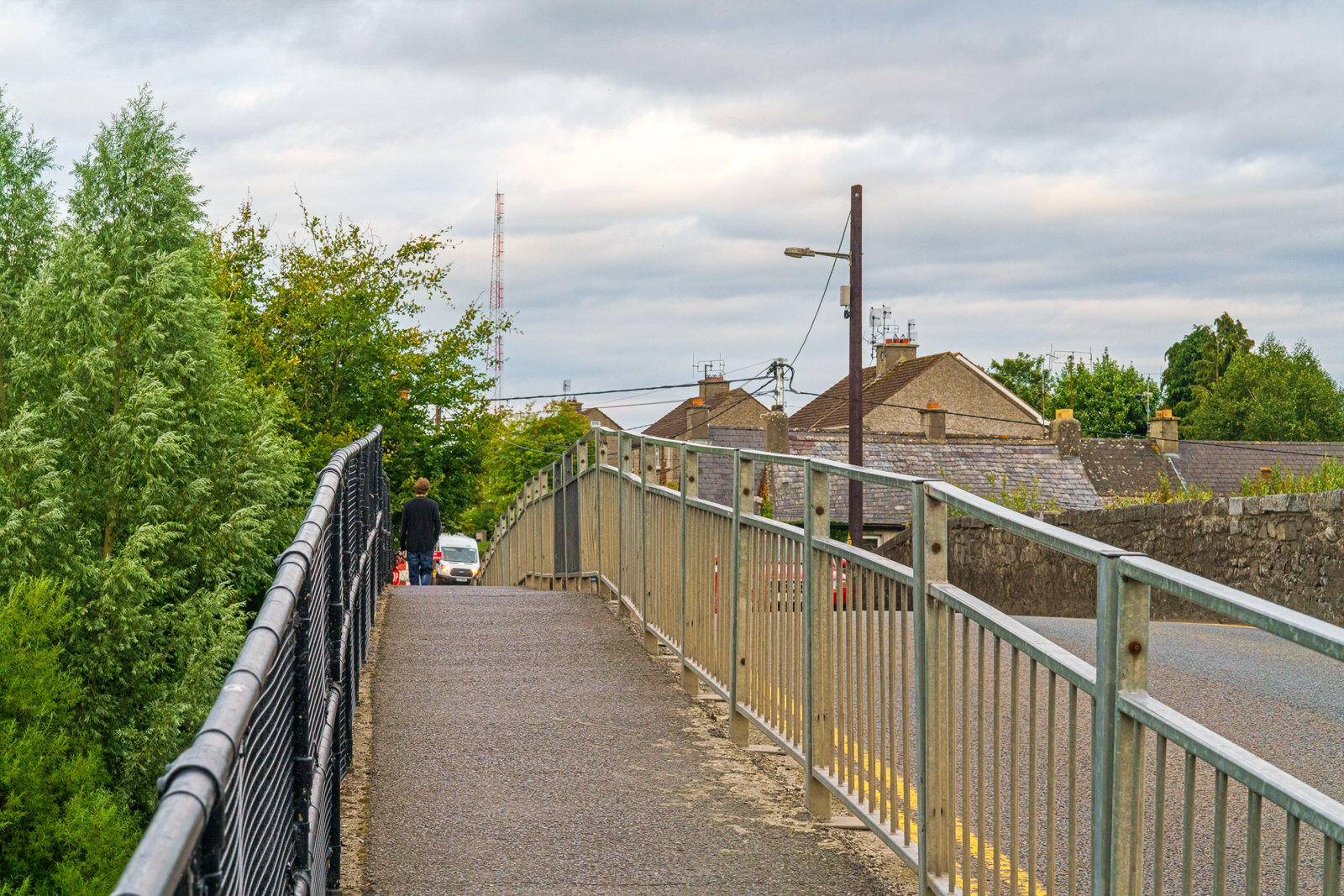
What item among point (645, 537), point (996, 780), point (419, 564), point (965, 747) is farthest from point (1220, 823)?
point (419, 564)

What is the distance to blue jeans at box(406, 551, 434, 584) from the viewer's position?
18547mm

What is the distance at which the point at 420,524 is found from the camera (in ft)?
59.8

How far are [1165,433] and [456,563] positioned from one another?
29.2 meters

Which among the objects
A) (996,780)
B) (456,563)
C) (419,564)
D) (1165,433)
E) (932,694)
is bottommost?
(456,563)

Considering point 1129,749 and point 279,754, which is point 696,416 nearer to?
point 279,754

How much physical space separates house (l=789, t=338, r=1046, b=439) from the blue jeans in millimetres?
42200

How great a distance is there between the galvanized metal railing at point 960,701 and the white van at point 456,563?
39.6m

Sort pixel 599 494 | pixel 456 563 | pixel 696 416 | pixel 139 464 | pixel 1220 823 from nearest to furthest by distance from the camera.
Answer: pixel 1220 823
pixel 599 494
pixel 139 464
pixel 456 563
pixel 696 416

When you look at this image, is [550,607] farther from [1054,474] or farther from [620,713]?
[1054,474]

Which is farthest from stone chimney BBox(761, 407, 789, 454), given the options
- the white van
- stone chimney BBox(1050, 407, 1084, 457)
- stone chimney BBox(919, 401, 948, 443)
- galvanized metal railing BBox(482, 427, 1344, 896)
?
galvanized metal railing BBox(482, 427, 1344, 896)

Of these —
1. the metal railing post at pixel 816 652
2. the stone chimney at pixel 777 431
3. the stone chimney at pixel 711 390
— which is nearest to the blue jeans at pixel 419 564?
the metal railing post at pixel 816 652

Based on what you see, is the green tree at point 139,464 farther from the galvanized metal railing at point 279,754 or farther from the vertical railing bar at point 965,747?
the vertical railing bar at point 965,747

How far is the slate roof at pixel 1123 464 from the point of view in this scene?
5256cm

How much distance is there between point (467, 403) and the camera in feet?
115
